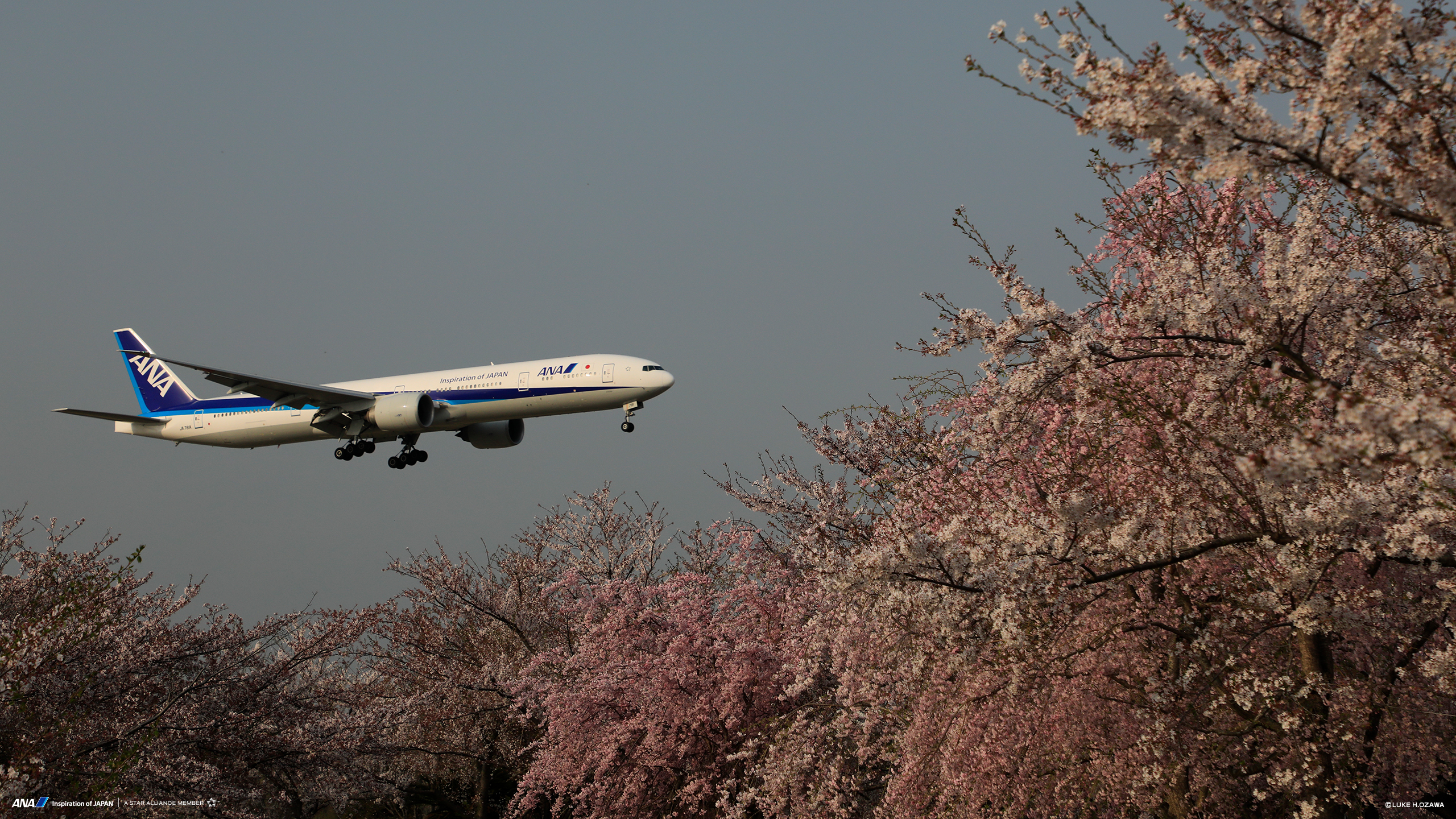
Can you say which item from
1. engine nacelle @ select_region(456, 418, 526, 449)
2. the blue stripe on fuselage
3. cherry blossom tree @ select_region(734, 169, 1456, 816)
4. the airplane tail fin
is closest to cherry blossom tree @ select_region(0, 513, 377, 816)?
cherry blossom tree @ select_region(734, 169, 1456, 816)

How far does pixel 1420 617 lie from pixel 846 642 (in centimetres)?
510

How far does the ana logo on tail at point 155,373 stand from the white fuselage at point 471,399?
352 cm

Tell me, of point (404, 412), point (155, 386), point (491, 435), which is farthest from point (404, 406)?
point (155, 386)

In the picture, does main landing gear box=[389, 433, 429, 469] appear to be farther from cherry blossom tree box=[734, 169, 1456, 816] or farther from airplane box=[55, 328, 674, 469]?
cherry blossom tree box=[734, 169, 1456, 816]

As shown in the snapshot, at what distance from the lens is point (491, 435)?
4250 cm

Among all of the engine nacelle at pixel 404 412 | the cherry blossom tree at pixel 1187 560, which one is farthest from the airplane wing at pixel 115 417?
the cherry blossom tree at pixel 1187 560

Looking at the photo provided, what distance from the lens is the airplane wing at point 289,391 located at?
36656 millimetres

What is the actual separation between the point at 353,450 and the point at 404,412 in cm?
421

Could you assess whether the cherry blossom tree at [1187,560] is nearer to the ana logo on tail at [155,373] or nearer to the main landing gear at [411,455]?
the main landing gear at [411,455]

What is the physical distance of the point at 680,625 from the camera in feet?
56.6

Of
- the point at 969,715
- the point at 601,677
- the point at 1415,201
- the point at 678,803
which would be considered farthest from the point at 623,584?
the point at 1415,201

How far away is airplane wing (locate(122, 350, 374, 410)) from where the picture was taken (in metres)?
36.7

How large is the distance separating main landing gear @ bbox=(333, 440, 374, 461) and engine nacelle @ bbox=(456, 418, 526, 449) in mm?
3779

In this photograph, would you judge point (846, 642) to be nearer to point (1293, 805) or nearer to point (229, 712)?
point (1293, 805)
